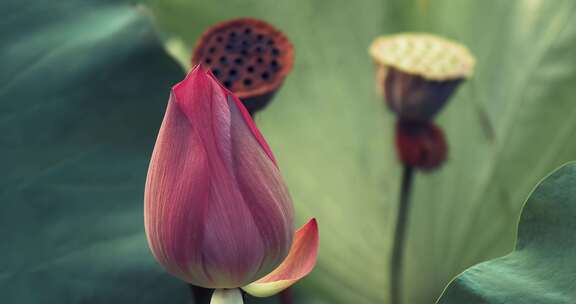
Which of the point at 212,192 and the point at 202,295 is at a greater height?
the point at 212,192

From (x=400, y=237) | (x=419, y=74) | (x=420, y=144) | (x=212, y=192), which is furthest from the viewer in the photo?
(x=400, y=237)

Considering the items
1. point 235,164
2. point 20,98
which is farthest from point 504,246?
point 235,164

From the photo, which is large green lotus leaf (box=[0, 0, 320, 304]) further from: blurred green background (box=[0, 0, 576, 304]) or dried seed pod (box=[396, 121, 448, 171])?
dried seed pod (box=[396, 121, 448, 171])

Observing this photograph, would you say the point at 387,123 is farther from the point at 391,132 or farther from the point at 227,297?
the point at 227,297

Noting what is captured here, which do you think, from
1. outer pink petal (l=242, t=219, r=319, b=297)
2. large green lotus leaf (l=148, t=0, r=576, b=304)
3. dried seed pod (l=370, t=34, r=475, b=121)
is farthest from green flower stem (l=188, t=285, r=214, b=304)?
large green lotus leaf (l=148, t=0, r=576, b=304)

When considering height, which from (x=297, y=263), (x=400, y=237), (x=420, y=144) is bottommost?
(x=400, y=237)

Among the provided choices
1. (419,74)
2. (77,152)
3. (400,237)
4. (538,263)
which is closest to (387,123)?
(400,237)

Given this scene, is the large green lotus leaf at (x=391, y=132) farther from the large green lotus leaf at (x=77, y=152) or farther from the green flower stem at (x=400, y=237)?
the large green lotus leaf at (x=77, y=152)
